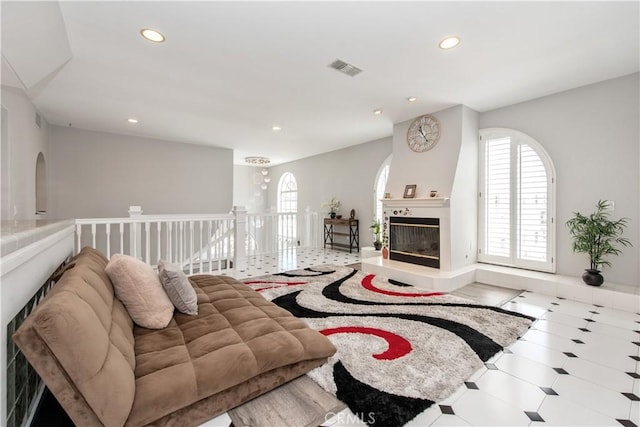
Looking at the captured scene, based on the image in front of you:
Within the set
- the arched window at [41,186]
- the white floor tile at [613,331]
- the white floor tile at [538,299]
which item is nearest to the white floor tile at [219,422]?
the white floor tile at [613,331]

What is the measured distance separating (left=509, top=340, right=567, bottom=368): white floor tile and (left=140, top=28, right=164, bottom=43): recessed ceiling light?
422 centimetres

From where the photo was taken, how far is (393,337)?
8.32ft

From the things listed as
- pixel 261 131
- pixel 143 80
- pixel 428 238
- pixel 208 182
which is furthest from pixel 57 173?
pixel 428 238

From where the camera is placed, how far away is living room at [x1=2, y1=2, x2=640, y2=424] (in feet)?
8.91

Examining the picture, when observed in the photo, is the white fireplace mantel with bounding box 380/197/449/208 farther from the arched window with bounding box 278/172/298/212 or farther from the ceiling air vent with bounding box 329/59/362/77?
the arched window with bounding box 278/172/298/212

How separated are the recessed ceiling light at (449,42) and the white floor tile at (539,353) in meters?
2.86

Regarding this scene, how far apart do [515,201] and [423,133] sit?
5.89 ft

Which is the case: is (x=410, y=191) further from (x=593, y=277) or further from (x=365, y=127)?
(x=593, y=277)

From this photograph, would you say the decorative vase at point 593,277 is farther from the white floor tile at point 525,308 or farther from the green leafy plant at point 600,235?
the white floor tile at point 525,308

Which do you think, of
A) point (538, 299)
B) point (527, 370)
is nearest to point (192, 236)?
point (527, 370)

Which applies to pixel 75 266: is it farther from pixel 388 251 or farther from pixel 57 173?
pixel 57 173

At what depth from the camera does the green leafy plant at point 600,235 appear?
3389 millimetres

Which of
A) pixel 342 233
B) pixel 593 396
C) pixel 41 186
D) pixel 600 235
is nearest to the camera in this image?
pixel 593 396

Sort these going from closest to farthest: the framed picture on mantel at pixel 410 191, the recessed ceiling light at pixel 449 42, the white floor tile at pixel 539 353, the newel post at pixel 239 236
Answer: the white floor tile at pixel 539 353
the recessed ceiling light at pixel 449 42
the newel post at pixel 239 236
the framed picture on mantel at pixel 410 191
